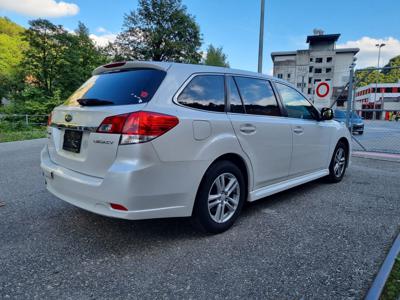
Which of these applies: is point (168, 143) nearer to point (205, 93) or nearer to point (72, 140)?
point (205, 93)

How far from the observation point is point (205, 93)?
282 cm

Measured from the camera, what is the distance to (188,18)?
Answer: 37625 mm

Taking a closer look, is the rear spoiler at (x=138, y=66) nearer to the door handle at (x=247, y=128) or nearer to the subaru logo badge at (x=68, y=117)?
the subaru logo badge at (x=68, y=117)

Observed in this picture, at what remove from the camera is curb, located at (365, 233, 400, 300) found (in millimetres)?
1941

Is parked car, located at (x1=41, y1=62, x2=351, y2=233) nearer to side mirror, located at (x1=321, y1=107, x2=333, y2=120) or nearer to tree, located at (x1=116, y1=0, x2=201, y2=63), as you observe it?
side mirror, located at (x1=321, y1=107, x2=333, y2=120)

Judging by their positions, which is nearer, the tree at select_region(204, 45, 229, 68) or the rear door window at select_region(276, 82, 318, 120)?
the rear door window at select_region(276, 82, 318, 120)

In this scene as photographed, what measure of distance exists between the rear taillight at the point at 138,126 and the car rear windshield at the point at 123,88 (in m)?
0.18

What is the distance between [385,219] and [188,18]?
3911 centimetres

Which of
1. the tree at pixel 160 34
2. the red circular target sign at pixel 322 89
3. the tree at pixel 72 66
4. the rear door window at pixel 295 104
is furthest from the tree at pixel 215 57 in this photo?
the rear door window at pixel 295 104

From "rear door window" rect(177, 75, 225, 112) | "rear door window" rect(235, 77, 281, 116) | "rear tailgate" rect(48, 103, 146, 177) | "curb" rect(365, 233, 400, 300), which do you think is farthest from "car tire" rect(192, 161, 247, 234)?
"curb" rect(365, 233, 400, 300)

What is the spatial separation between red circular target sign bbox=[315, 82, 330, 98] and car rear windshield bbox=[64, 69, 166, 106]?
293 inches

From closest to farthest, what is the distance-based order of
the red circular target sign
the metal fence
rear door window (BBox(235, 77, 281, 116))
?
rear door window (BBox(235, 77, 281, 116)) < the red circular target sign < the metal fence

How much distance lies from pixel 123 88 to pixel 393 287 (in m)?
2.72

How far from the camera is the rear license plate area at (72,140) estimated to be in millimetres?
2559
